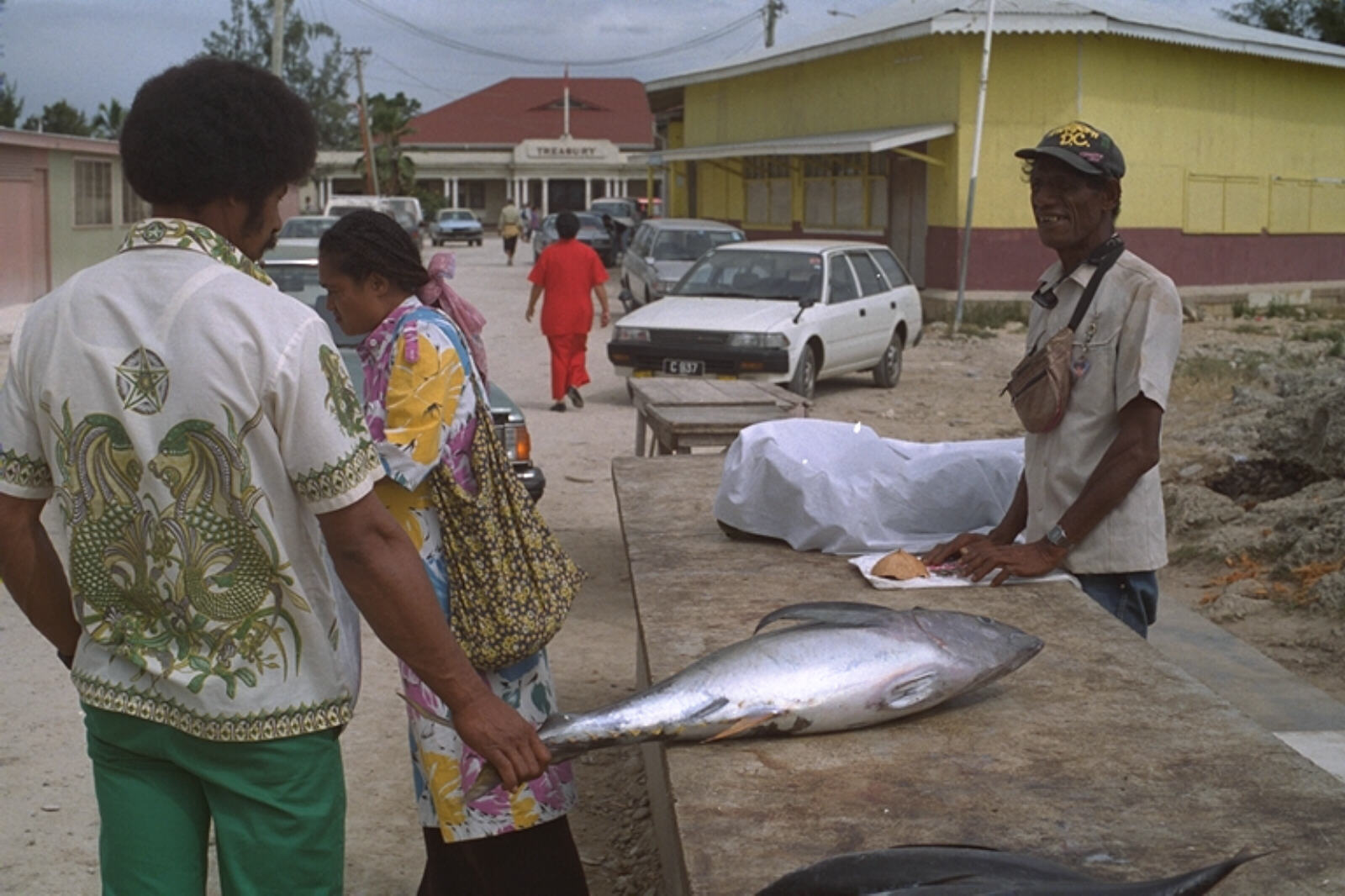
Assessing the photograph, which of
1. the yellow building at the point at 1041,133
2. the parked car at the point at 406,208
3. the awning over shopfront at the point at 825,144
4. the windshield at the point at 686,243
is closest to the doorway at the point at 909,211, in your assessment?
the yellow building at the point at 1041,133

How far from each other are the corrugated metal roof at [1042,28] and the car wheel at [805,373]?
9.66 metres

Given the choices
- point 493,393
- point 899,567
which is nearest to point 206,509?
point 899,567

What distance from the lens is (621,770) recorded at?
5.07m

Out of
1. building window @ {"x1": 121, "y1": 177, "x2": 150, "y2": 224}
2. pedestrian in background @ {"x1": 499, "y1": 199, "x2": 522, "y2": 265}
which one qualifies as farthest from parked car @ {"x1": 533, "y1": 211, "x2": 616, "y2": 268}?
building window @ {"x1": 121, "y1": 177, "x2": 150, "y2": 224}

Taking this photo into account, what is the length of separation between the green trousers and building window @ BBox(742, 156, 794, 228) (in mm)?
26463

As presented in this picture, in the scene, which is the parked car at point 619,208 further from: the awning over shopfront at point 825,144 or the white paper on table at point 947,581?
the white paper on table at point 947,581

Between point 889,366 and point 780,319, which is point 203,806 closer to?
point 780,319

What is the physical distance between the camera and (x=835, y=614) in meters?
2.87

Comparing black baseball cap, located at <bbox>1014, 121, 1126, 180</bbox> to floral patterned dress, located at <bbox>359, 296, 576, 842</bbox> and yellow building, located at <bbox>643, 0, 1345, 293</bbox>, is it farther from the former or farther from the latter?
yellow building, located at <bbox>643, 0, 1345, 293</bbox>

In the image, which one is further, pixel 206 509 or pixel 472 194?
pixel 472 194

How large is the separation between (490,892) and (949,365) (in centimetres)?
1467

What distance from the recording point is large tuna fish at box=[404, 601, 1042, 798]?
98.3 inches

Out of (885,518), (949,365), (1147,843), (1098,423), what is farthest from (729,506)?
(949,365)

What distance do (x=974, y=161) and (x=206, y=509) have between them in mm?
19359
